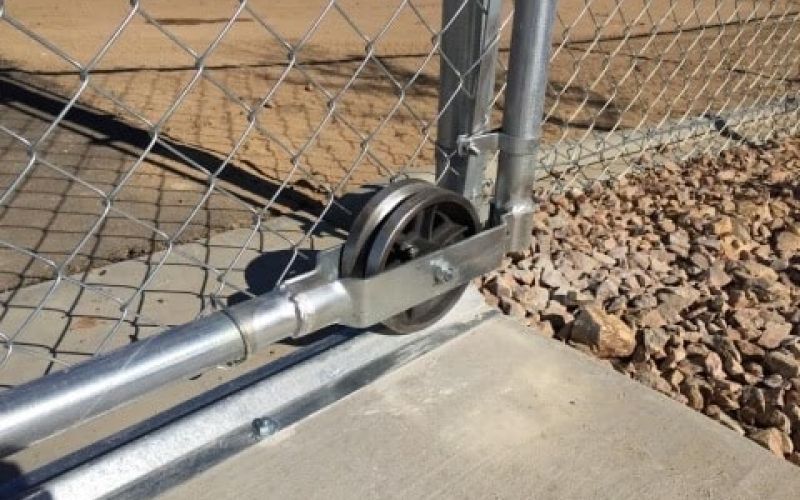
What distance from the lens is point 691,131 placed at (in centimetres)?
407

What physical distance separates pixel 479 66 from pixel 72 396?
1.22 metres

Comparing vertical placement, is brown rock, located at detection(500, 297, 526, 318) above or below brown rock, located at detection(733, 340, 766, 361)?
above

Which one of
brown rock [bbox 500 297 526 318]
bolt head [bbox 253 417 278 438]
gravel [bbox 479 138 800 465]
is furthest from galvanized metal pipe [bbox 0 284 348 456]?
gravel [bbox 479 138 800 465]

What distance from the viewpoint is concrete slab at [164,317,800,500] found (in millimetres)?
1731

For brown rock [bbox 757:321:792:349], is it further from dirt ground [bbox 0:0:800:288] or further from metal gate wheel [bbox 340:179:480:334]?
dirt ground [bbox 0:0:800:288]

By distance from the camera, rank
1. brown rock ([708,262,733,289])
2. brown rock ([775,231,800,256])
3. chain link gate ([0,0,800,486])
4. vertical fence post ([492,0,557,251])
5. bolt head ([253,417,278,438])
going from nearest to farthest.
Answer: chain link gate ([0,0,800,486]) < bolt head ([253,417,278,438]) < vertical fence post ([492,0,557,251]) < brown rock ([708,262,733,289]) < brown rock ([775,231,800,256])

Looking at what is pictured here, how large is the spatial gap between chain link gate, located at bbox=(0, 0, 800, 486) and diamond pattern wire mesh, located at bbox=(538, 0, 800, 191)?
0.02 metres

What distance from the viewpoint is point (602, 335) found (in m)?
2.35

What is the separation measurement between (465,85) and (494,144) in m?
0.17

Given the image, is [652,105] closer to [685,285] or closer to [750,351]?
[685,285]

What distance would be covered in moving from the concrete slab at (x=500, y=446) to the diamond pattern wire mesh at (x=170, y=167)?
1.50 feet

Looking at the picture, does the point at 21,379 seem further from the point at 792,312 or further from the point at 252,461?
the point at 792,312

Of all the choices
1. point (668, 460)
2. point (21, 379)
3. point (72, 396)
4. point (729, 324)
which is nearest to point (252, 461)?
point (72, 396)

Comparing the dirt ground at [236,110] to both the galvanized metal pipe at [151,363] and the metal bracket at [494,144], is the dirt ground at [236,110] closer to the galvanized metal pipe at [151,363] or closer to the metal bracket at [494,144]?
the metal bracket at [494,144]
